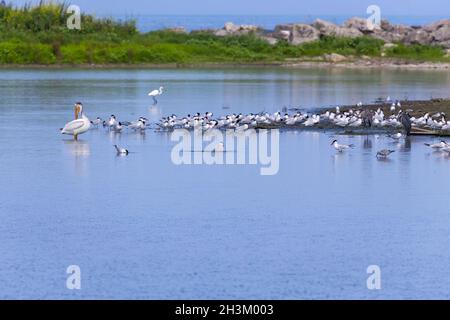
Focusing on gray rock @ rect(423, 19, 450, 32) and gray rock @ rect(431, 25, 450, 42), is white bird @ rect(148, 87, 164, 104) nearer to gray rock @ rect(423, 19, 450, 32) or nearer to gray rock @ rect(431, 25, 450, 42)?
gray rock @ rect(431, 25, 450, 42)

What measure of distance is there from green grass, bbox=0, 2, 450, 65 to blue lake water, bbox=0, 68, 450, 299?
25.4 m

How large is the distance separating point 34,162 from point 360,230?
244 inches

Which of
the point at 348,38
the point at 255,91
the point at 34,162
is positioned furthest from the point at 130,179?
the point at 348,38

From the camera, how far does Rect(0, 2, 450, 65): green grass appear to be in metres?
47.6

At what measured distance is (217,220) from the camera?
41.8 feet

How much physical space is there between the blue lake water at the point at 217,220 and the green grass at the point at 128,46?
2543cm

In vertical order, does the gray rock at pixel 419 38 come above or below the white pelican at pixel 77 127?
above

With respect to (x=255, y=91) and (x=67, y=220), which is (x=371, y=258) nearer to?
(x=67, y=220)

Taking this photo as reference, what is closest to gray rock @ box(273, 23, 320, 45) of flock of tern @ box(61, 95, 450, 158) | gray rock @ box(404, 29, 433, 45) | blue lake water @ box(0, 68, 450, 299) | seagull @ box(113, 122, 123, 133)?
gray rock @ box(404, 29, 433, 45)

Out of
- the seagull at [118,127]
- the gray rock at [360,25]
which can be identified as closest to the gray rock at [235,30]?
the gray rock at [360,25]

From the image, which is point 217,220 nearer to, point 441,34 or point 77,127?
point 77,127

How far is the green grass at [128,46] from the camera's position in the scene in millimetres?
47578

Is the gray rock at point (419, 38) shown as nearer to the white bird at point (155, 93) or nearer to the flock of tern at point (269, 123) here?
the white bird at point (155, 93)

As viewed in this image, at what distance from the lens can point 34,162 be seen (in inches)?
672
